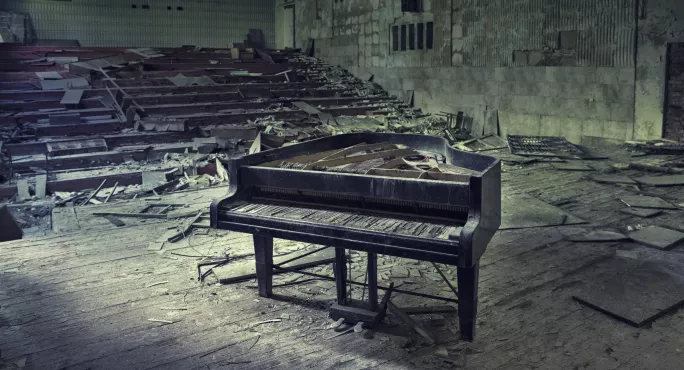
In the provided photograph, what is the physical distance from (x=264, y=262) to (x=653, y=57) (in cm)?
791

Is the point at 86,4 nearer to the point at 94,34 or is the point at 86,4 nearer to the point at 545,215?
the point at 94,34

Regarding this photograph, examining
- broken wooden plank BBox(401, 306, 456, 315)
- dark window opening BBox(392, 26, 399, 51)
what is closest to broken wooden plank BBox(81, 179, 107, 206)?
broken wooden plank BBox(401, 306, 456, 315)

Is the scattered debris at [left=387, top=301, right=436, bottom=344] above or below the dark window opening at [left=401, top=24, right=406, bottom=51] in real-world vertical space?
below

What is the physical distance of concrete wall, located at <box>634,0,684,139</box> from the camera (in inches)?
349

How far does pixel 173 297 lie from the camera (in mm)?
4086

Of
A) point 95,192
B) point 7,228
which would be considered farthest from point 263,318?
point 95,192

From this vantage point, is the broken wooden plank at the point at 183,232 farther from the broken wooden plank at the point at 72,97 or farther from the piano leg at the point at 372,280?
the broken wooden plank at the point at 72,97

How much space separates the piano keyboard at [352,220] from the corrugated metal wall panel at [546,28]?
794 centimetres

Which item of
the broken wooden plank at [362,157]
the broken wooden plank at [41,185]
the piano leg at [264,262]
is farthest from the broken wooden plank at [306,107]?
the piano leg at [264,262]

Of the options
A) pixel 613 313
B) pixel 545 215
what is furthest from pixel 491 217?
pixel 545 215

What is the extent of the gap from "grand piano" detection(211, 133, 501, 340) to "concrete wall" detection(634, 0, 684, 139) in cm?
664

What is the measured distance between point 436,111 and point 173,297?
1062cm

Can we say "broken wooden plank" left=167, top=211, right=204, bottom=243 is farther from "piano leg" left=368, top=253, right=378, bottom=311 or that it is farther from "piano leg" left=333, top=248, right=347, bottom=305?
"piano leg" left=368, top=253, right=378, bottom=311

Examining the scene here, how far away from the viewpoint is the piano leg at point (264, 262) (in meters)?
3.85
